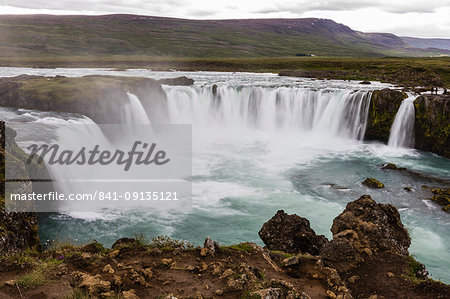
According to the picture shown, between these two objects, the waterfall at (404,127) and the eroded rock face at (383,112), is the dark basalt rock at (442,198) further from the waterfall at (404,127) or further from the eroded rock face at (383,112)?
the eroded rock face at (383,112)

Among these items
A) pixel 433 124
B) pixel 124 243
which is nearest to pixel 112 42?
pixel 433 124

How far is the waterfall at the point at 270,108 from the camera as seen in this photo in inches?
1416

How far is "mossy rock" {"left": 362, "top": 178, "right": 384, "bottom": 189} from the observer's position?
22125mm

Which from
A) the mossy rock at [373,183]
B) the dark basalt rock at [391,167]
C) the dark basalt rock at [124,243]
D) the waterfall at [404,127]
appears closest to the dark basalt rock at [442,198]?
the mossy rock at [373,183]

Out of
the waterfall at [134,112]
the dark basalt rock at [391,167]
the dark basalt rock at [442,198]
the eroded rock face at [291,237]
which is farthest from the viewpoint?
the waterfall at [134,112]

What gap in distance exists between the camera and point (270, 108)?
1574 inches

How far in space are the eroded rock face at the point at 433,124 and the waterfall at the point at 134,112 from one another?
2551cm

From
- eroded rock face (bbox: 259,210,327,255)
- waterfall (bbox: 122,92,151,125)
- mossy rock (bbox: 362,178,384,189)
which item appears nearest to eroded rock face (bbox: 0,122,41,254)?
eroded rock face (bbox: 259,210,327,255)

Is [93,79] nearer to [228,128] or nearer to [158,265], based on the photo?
[228,128]

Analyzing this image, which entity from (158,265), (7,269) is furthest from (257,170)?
(7,269)

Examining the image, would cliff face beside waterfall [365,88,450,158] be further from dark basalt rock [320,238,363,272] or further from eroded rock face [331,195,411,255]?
dark basalt rock [320,238,363,272]

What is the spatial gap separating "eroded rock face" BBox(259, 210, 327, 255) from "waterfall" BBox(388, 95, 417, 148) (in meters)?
24.8

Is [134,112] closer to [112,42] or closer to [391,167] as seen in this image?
[391,167]

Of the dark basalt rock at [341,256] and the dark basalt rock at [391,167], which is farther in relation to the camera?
the dark basalt rock at [391,167]
